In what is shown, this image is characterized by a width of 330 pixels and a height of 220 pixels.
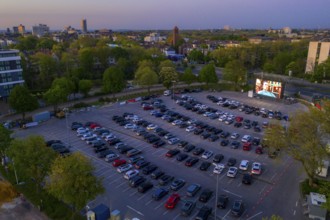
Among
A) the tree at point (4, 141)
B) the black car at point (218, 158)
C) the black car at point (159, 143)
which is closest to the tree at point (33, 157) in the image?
the tree at point (4, 141)

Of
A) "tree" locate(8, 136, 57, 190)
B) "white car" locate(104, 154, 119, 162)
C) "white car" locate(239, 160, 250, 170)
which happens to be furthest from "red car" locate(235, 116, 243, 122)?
"tree" locate(8, 136, 57, 190)

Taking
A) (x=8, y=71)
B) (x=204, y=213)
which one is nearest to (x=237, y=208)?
(x=204, y=213)

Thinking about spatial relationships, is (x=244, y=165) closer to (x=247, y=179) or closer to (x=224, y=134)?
(x=247, y=179)

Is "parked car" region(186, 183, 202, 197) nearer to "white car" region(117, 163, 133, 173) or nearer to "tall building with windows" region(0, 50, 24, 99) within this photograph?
"white car" region(117, 163, 133, 173)

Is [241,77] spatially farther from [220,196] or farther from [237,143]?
[220,196]

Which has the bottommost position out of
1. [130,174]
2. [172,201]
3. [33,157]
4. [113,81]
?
[172,201]

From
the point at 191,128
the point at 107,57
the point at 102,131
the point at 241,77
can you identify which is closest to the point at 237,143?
the point at 191,128

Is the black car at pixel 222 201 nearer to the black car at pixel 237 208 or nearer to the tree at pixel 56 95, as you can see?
the black car at pixel 237 208
